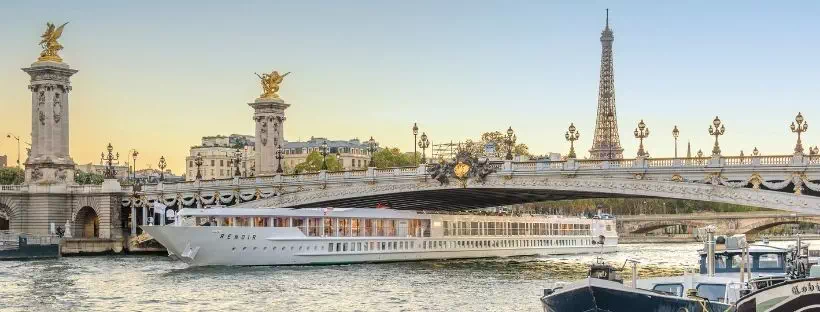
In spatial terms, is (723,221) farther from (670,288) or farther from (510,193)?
(670,288)

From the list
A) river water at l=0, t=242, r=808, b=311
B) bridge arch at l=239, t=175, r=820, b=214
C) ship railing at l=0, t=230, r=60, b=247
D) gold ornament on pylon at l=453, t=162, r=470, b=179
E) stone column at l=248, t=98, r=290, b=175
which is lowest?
river water at l=0, t=242, r=808, b=311

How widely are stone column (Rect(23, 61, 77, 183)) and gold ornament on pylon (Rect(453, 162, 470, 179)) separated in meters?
37.7

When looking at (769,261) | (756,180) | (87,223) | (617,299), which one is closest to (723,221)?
(87,223)

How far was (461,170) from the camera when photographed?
69.0 metres

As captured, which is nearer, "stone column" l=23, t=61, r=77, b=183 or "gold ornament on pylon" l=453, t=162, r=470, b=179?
"gold ornament on pylon" l=453, t=162, r=470, b=179

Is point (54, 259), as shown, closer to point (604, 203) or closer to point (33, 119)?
point (33, 119)

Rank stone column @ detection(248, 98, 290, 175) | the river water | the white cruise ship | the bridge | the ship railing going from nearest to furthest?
the river water → the white cruise ship → the ship railing → stone column @ detection(248, 98, 290, 175) → the bridge

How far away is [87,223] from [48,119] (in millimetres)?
10034

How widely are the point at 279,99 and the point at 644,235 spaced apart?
185ft

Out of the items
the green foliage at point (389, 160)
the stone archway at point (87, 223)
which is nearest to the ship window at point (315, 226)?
the stone archway at point (87, 223)

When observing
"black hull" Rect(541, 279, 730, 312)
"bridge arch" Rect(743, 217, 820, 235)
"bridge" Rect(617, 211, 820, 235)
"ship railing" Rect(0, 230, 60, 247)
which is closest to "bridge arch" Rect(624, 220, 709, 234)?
"bridge" Rect(617, 211, 820, 235)

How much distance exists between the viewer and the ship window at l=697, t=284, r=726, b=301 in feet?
106

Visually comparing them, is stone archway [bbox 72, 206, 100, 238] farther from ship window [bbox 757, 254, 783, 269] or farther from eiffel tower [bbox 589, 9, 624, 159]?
eiffel tower [bbox 589, 9, 624, 159]

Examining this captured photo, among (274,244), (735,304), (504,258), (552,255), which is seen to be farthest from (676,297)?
(552,255)
